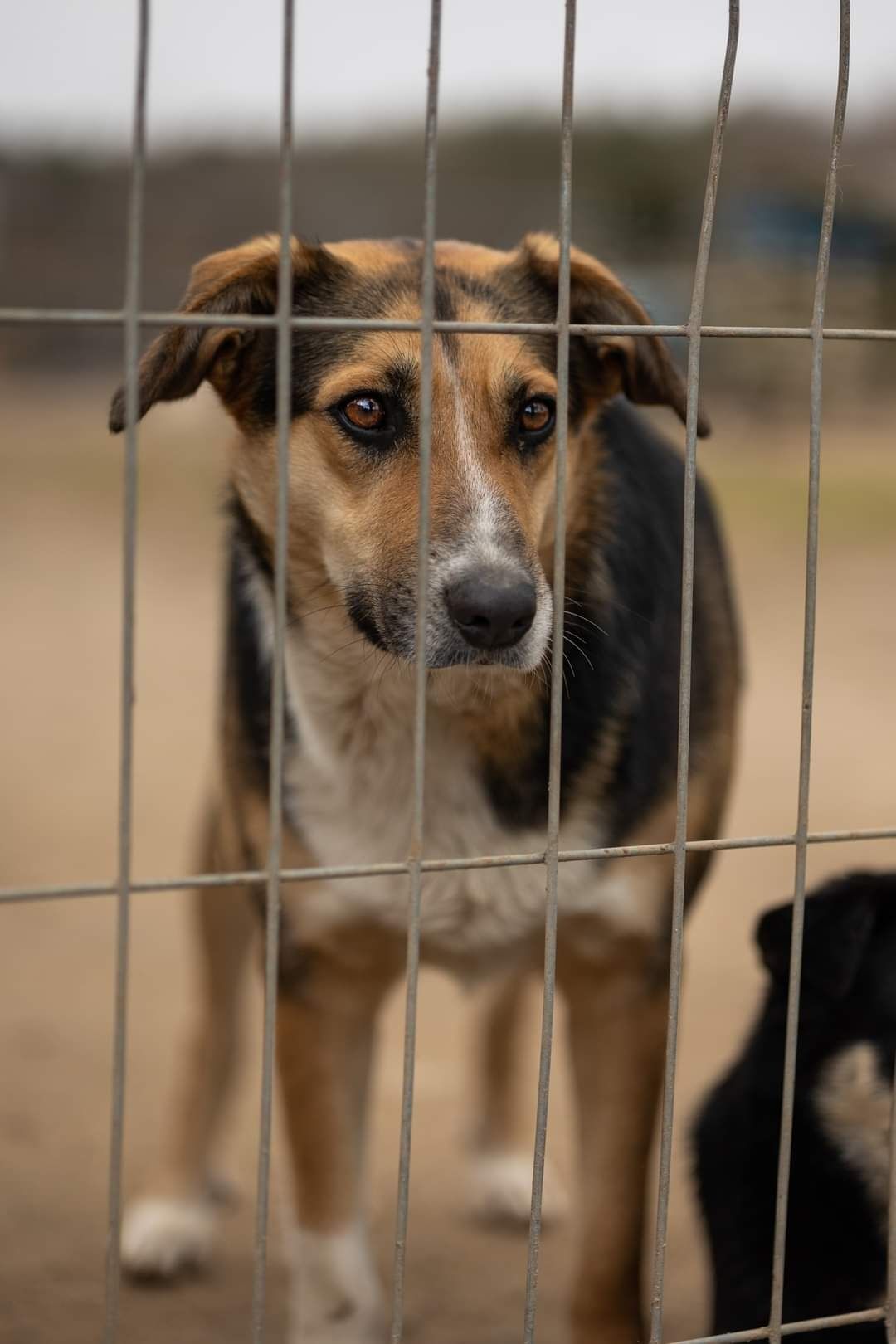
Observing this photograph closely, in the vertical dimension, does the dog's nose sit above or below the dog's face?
below

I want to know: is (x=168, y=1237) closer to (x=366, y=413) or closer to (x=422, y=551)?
(x=366, y=413)

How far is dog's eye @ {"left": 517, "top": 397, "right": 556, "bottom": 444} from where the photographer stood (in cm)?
226

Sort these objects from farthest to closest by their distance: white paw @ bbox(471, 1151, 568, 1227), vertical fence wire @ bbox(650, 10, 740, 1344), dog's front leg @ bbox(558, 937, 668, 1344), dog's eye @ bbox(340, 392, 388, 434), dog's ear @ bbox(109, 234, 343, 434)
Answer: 1. white paw @ bbox(471, 1151, 568, 1227)
2. dog's front leg @ bbox(558, 937, 668, 1344)
3. dog's eye @ bbox(340, 392, 388, 434)
4. dog's ear @ bbox(109, 234, 343, 434)
5. vertical fence wire @ bbox(650, 10, 740, 1344)

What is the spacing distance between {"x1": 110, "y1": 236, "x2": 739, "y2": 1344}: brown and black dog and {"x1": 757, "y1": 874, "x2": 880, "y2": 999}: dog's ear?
0.92 feet

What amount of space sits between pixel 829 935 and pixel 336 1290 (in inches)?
45.1

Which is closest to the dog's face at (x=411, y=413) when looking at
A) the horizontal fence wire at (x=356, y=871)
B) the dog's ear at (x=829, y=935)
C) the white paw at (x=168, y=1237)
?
the horizontal fence wire at (x=356, y=871)

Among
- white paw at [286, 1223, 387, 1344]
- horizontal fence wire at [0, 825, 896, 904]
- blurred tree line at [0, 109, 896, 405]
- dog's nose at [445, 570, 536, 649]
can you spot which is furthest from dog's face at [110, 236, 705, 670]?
blurred tree line at [0, 109, 896, 405]

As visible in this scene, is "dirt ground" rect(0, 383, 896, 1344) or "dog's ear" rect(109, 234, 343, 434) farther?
"dirt ground" rect(0, 383, 896, 1344)

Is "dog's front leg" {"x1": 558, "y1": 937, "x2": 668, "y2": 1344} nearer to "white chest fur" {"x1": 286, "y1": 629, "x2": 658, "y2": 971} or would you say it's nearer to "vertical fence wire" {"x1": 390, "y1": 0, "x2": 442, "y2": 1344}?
"white chest fur" {"x1": 286, "y1": 629, "x2": 658, "y2": 971}

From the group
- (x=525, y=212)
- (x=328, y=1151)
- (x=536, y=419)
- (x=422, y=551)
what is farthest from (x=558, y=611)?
(x=525, y=212)

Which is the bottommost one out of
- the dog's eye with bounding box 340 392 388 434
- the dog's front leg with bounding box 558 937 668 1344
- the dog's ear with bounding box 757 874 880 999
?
the dog's front leg with bounding box 558 937 668 1344

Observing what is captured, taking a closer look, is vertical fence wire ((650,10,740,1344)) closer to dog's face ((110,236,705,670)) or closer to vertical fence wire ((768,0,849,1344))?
vertical fence wire ((768,0,849,1344))

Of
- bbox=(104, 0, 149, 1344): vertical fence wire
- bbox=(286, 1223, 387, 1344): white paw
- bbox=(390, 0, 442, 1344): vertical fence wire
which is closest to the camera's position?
bbox=(104, 0, 149, 1344): vertical fence wire

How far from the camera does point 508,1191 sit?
339 cm
